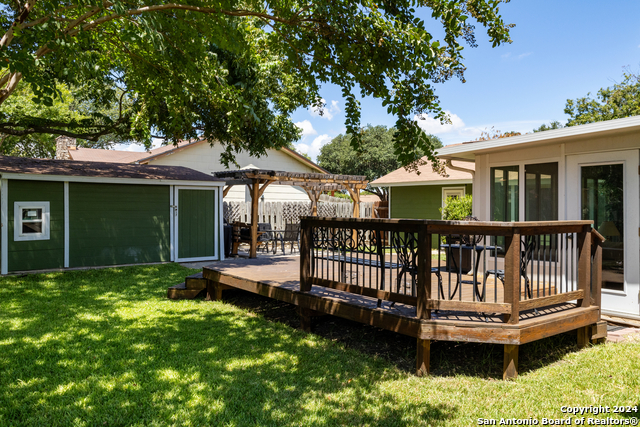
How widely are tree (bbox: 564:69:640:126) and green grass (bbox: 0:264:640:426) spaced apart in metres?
25.6

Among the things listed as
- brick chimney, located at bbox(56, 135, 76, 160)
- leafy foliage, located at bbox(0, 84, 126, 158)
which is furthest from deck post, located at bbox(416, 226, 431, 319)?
brick chimney, located at bbox(56, 135, 76, 160)

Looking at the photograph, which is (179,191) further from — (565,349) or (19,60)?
(565,349)

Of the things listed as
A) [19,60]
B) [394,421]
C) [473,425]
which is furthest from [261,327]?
[19,60]

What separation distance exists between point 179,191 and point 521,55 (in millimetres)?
17436

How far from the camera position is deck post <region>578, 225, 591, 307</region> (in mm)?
4398

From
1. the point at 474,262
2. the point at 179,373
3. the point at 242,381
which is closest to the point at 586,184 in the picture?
the point at 474,262

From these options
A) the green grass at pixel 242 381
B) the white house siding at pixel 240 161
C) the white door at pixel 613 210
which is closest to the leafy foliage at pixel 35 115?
the white house siding at pixel 240 161

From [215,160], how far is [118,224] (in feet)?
31.0

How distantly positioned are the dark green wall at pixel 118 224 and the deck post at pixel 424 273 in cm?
876

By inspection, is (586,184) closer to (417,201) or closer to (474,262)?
(474,262)

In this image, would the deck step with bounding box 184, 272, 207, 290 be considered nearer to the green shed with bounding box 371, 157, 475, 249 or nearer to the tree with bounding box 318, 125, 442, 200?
the green shed with bounding box 371, 157, 475, 249

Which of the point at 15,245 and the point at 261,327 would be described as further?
the point at 15,245

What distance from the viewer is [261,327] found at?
535 centimetres

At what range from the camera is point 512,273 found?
3691mm
